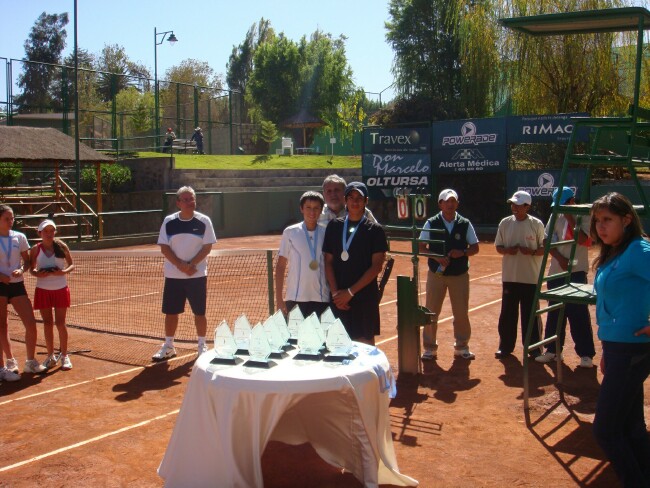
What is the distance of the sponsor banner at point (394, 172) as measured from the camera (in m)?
25.1

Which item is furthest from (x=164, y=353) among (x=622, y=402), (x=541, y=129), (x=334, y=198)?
(x=541, y=129)

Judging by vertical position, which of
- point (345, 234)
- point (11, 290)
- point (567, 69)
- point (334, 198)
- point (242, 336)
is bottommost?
point (11, 290)

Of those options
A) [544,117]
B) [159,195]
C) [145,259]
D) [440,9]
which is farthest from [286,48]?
[145,259]

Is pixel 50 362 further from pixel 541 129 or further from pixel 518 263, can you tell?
pixel 541 129

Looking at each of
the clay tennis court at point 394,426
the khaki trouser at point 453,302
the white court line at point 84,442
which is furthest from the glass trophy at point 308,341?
the khaki trouser at point 453,302

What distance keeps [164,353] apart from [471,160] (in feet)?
58.2

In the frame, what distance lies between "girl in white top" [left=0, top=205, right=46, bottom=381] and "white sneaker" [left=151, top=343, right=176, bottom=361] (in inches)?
50.2

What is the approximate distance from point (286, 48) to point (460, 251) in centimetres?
5021

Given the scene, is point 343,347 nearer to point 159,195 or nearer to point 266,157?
point 159,195

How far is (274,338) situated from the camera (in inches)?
188

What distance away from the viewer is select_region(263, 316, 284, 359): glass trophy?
15.4ft

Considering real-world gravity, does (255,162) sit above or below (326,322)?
above

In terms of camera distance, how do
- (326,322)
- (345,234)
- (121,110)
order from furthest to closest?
(121,110) → (345,234) → (326,322)

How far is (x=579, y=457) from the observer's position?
208 inches
